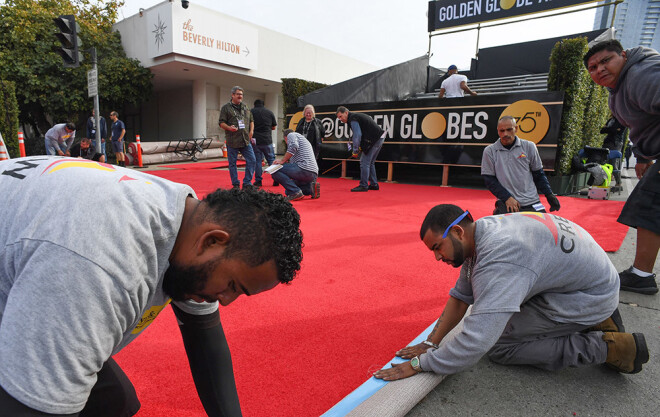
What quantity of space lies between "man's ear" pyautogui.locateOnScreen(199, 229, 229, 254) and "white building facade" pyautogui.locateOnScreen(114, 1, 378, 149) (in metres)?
14.7

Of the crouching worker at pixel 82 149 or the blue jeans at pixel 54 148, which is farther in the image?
the blue jeans at pixel 54 148

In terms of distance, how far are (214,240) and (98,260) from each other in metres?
0.23

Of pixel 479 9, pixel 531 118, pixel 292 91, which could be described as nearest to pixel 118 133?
pixel 292 91

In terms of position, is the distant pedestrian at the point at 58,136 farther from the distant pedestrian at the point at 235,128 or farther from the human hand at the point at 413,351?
the human hand at the point at 413,351

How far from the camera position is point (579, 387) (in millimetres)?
1603

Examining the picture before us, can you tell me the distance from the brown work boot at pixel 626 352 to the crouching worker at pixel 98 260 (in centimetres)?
155

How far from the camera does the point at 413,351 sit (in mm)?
1717

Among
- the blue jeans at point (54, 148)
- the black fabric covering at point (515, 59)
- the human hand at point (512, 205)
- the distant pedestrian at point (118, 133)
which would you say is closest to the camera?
the human hand at point (512, 205)

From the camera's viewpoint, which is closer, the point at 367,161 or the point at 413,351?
the point at 413,351

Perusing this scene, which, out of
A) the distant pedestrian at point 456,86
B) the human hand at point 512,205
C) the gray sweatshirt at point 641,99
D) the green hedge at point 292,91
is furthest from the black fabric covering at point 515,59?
the gray sweatshirt at point 641,99

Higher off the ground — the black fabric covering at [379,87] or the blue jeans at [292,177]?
the black fabric covering at [379,87]

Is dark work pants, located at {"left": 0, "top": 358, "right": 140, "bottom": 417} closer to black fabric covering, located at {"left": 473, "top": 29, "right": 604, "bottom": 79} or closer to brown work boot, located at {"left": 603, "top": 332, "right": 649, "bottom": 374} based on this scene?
brown work boot, located at {"left": 603, "top": 332, "right": 649, "bottom": 374}

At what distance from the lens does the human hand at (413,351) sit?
1702 millimetres

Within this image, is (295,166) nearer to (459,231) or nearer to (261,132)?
(261,132)
